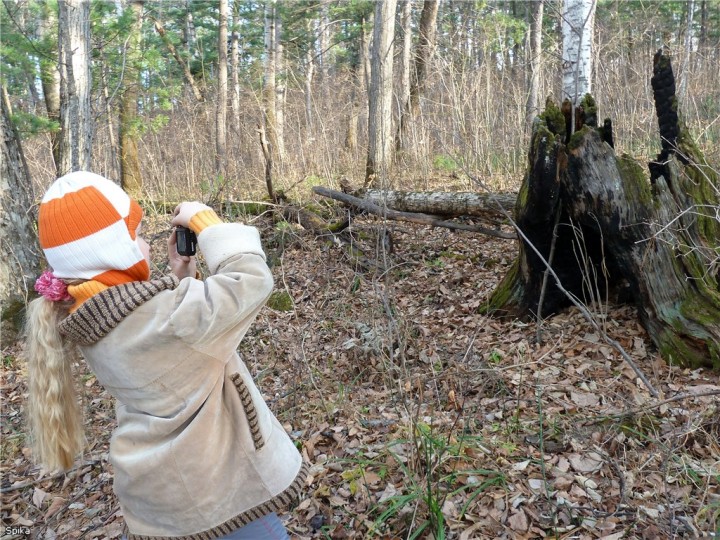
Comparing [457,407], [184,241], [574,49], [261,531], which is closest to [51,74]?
[574,49]

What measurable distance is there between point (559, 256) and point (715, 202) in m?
1.16

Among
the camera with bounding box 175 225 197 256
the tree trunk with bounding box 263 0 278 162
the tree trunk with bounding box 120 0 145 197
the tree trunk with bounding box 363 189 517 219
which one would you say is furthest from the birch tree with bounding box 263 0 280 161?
the camera with bounding box 175 225 197 256

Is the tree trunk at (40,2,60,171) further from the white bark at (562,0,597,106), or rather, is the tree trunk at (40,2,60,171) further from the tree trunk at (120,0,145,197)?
the white bark at (562,0,597,106)

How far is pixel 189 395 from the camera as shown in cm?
160

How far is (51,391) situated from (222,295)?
0.63 meters

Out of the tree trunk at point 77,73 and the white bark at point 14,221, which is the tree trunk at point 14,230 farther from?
the tree trunk at point 77,73

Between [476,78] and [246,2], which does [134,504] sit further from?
[246,2]

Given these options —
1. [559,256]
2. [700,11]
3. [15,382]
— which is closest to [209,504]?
[559,256]

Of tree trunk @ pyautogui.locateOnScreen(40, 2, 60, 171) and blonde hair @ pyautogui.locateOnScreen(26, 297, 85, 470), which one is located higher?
tree trunk @ pyautogui.locateOnScreen(40, 2, 60, 171)

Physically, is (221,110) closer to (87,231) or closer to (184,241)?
(184,241)

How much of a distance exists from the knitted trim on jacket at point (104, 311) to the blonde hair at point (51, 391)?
0.12m

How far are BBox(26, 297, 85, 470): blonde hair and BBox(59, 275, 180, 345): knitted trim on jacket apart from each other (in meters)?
0.12

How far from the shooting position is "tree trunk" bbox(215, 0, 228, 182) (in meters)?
8.87

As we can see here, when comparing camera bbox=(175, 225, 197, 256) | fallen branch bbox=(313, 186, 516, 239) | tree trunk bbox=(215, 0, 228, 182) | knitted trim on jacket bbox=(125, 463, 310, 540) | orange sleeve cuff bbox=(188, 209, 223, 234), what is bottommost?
knitted trim on jacket bbox=(125, 463, 310, 540)
